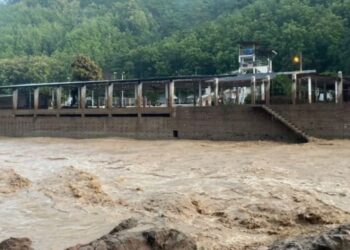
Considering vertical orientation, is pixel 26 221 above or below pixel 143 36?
below

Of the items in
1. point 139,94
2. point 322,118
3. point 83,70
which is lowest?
point 322,118

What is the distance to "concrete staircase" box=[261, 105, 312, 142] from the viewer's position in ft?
92.2

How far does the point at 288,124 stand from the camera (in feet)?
94.2

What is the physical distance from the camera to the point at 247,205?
11.0 meters

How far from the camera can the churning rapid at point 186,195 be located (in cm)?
895

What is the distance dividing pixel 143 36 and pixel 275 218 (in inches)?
3990

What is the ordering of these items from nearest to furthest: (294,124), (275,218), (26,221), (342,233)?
1. (342,233)
2. (275,218)
3. (26,221)
4. (294,124)

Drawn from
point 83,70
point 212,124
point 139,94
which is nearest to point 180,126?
point 212,124

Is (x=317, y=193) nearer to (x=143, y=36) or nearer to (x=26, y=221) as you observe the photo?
(x=26, y=221)

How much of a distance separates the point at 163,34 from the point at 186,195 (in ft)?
330

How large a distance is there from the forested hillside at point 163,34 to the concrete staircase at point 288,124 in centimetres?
2502

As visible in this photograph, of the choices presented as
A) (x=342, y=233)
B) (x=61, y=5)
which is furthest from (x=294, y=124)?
(x=61, y=5)

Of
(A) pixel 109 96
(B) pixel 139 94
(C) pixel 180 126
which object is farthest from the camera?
(A) pixel 109 96

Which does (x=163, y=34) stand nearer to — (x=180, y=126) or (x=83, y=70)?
(x=83, y=70)
